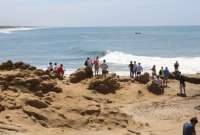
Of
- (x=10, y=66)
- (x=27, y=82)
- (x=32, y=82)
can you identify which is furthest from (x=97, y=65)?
(x=27, y=82)

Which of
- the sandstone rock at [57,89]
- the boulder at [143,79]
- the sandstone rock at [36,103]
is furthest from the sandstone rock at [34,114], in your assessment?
the boulder at [143,79]

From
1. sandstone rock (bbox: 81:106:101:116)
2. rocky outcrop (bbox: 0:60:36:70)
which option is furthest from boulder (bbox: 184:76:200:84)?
sandstone rock (bbox: 81:106:101:116)

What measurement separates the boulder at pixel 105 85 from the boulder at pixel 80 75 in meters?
Result: 1.12

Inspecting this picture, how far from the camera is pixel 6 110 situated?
1502 cm

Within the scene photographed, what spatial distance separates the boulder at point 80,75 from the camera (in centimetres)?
2467

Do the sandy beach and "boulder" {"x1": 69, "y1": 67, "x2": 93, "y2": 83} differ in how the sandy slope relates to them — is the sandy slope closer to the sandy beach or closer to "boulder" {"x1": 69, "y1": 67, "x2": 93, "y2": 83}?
the sandy beach

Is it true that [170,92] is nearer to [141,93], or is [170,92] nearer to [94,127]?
[141,93]

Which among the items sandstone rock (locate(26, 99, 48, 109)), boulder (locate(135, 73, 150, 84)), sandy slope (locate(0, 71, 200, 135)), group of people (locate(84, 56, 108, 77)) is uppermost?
group of people (locate(84, 56, 108, 77))

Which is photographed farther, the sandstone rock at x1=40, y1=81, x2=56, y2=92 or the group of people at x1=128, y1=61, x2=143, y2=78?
the group of people at x1=128, y1=61, x2=143, y2=78

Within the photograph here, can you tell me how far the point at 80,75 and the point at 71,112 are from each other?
8.86 metres

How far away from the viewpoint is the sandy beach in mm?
14789

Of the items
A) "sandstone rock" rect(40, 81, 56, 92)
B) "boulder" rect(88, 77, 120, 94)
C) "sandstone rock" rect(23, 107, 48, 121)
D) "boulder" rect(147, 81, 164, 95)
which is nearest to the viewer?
"sandstone rock" rect(23, 107, 48, 121)

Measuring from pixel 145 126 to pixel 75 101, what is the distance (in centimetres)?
282

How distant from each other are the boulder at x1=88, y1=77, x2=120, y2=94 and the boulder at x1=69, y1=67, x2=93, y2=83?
1122 mm
